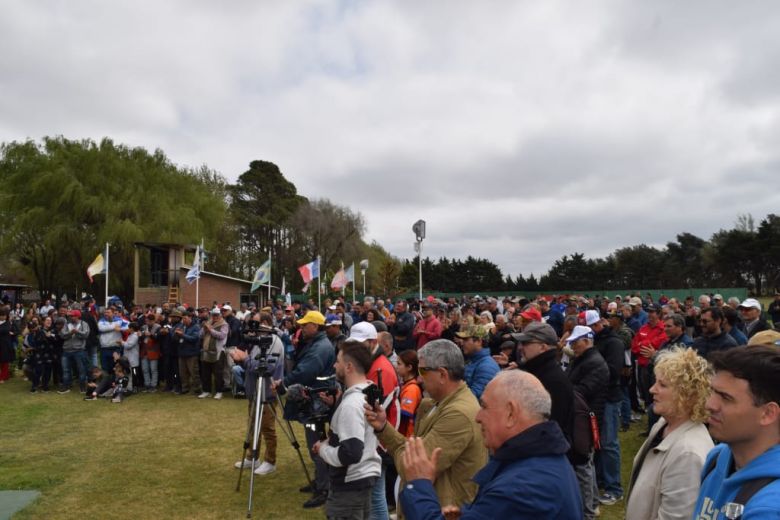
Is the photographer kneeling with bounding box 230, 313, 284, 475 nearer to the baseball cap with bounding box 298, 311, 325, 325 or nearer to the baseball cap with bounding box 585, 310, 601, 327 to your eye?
the baseball cap with bounding box 298, 311, 325, 325

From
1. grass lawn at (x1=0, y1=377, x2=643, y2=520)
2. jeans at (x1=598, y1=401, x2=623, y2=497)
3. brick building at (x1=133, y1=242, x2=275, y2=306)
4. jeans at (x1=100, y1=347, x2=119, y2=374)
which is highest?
brick building at (x1=133, y1=242, x2=275, y2=306)

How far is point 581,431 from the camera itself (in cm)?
473

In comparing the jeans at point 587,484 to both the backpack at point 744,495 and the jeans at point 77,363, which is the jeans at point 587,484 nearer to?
the backpack at point 744,495

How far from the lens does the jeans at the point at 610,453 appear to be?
20.7ft

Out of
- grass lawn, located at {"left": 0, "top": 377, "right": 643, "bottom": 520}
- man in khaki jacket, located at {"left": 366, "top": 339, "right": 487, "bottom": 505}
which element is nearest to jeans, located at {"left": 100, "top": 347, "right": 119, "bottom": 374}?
grass lawn, located at {"left": 0, "top": 377, "right": 643, "bottom": 520}

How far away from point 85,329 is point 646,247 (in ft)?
199

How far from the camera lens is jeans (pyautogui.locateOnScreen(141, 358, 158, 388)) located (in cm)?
1356

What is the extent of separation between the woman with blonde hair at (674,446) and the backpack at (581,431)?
1.75 metres

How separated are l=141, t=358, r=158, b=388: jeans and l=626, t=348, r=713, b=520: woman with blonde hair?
42.2ft

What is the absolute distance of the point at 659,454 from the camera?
2811mm

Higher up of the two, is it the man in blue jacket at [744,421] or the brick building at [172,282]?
the brick building at [172,282]

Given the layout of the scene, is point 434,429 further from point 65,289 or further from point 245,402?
point 65,289

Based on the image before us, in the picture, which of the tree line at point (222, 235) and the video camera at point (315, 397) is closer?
the video camera at point (315, 397)

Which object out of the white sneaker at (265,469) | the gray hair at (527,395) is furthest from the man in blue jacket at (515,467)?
the white sneaker at (265,469)
